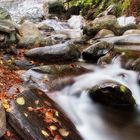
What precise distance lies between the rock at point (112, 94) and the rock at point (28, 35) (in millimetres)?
4349

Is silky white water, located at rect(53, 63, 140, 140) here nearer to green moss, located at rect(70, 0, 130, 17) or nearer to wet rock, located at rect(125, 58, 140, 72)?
wet rock, located at rect(125, 58, 140, 72)

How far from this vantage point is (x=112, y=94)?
20.2 feet

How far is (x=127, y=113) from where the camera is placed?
6102mm

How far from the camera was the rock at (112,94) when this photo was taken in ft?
20.0

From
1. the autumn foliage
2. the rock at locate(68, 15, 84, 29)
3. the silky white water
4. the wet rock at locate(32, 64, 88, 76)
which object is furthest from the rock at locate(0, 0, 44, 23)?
the silky white water

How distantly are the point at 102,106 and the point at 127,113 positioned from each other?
18.8 inches

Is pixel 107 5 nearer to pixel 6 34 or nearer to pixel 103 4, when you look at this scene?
pixel 103 4

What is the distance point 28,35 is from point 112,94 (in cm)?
517

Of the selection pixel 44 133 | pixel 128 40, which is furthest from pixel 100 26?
pixel 44 133

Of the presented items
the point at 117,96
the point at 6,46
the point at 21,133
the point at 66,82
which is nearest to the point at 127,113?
the point at 117,96

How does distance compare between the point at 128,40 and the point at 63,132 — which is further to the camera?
the point at 128,40

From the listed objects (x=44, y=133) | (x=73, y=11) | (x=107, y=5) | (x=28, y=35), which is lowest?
(x=73, y=11)

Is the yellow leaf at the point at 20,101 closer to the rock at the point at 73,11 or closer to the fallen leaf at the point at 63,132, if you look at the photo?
the fallen leaf at the point at 63,132

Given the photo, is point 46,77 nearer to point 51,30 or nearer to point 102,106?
point 102,106
